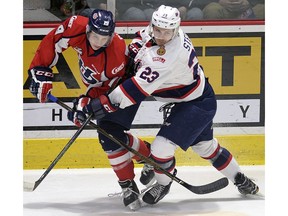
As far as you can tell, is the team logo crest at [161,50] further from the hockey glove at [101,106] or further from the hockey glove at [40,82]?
the hockey glove at [40,82]

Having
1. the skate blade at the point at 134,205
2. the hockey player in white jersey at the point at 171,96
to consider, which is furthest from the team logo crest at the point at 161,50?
the skate blade at the point at 134,205

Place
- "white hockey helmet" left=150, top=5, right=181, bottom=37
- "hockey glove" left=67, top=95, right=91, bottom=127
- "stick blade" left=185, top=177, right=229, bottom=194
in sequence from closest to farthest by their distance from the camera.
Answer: "white hockey helmet" left=150, top=5, right=181, bottom=37
"hockey glove" left=67, top=95, right=91, bottom=127
"stick blade" left=185, top=177, right=229, bottom=194

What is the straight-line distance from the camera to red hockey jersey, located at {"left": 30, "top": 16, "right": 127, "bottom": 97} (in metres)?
3.61

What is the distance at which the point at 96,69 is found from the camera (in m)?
3.65

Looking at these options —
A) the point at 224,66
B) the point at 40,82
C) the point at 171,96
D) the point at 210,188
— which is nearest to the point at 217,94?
the point at 224,66

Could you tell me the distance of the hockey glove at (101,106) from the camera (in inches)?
137

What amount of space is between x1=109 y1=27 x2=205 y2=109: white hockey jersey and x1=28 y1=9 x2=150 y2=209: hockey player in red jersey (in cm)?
14

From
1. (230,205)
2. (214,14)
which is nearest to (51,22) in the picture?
(214,14)

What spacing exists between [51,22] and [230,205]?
1.65m

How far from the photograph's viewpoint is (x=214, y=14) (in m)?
4.73

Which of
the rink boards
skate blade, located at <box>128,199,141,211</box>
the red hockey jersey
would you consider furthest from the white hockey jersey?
the rink boards

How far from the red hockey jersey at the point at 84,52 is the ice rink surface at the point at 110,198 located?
0.63 meters

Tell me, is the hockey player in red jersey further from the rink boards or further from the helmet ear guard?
the rink boards

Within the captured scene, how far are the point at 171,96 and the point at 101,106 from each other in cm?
38
